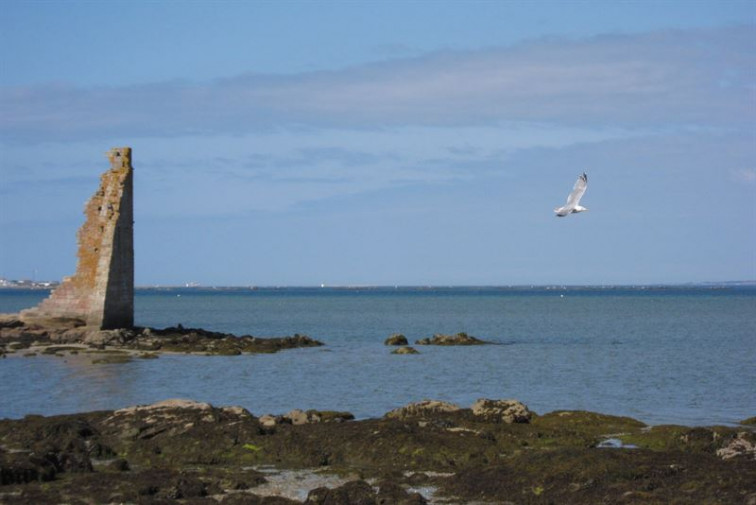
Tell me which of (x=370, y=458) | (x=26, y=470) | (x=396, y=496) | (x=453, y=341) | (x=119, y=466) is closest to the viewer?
(x=396, y=496)

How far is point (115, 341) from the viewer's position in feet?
138

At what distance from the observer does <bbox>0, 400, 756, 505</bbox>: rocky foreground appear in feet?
48.4

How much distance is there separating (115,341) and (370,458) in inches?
1030

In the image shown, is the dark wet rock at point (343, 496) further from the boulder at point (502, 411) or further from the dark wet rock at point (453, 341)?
the dark wet rock at point (453, 341)

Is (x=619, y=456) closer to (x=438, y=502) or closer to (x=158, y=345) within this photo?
(x=438, y=502)

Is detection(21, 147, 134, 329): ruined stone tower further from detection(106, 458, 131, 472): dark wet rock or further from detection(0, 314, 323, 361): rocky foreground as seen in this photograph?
detection(106, 458, 131, 472): dark wet rock

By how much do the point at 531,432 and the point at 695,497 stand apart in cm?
555

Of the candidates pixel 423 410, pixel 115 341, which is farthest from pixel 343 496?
pixel 115 341

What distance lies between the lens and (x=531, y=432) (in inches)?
765

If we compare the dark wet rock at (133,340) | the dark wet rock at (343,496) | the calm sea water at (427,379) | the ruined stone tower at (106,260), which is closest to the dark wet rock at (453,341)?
the calm sea water at (427,379)

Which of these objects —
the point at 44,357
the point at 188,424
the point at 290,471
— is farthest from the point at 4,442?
the point at 44,357

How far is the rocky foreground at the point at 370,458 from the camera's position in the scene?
48.4 feet

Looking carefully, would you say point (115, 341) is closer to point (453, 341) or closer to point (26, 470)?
point (453, 341)

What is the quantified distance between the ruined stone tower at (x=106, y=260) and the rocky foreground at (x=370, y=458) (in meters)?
22.4
